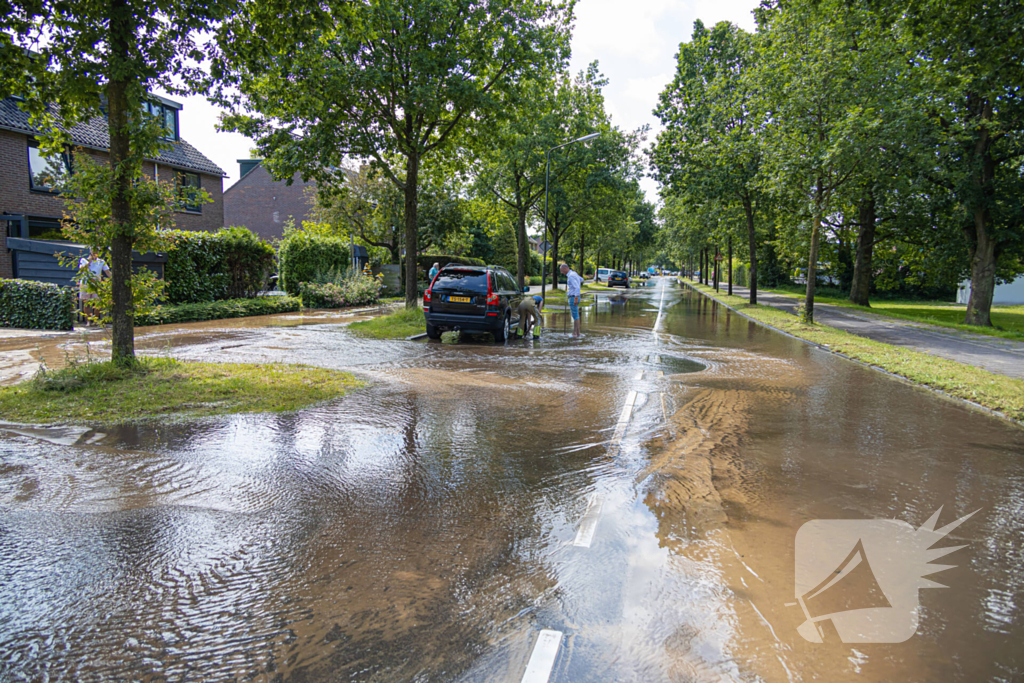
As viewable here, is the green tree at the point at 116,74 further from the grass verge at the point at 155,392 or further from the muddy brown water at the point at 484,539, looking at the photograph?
the muddy brown water at the point at 484,539

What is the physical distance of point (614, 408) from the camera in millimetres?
7426

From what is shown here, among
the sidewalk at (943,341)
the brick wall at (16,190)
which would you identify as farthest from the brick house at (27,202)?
the sidewalk at (943,341)

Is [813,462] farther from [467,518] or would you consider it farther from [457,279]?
[457,279]

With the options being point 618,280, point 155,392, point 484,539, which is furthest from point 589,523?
Result: point 618,280

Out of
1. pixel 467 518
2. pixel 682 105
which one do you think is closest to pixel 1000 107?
pixel 682 105

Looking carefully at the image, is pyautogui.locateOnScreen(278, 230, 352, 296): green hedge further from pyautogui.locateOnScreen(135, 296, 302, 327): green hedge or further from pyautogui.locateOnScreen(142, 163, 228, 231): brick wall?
pyautogui.locateOnScreen(142, 163, 228, 231): brick wall

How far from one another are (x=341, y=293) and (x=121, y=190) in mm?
16543

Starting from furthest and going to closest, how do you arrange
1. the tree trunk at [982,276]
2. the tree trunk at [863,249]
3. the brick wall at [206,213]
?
the tree trunk at [863,249]
the brick wall at [206,213]
the tree trunk at [982,276]

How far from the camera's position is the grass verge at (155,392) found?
6.57 m

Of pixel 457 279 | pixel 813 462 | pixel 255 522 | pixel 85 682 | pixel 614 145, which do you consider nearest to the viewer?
pixel 85 682

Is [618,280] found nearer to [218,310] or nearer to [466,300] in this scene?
[218,310]

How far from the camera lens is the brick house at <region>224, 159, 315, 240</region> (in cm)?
4362

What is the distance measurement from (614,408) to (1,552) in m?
5.87

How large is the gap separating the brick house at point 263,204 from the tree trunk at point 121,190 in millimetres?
37068
